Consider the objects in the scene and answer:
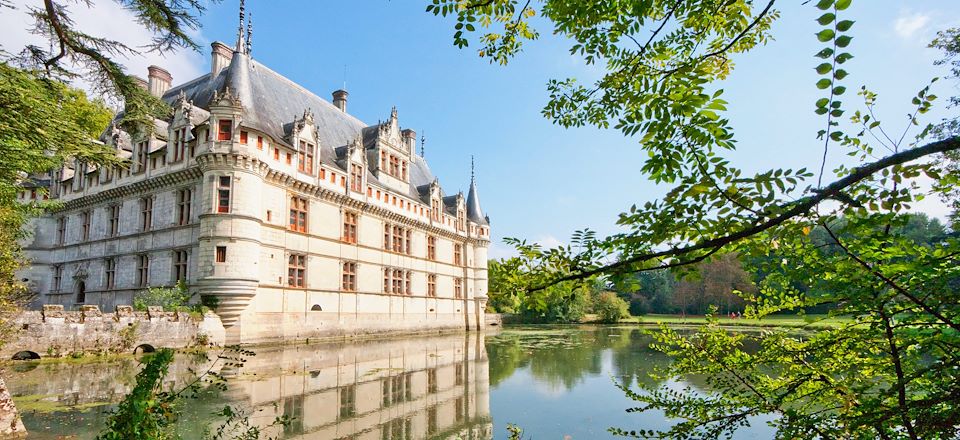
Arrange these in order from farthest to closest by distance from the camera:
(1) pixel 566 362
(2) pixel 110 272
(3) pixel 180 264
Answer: (2) pixel 110 272, (3) pixel 180 264, (1) pixel 566 362

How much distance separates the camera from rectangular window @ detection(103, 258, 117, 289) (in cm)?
2246

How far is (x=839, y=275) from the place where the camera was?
98.6 inches

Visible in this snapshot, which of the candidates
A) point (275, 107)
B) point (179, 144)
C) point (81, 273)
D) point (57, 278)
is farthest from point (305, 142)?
point (57, 278)

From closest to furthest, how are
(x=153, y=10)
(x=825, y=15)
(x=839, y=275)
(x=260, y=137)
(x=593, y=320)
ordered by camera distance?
(x=825, y=15) → (x=839, y=275) → (x=153, y=10) → (x=260, y=137) → (x=593, y=320)

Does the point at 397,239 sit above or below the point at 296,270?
above

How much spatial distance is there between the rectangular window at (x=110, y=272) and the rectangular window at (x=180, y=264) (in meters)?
4.19

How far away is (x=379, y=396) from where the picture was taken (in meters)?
9.83

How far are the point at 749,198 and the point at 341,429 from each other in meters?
6.76

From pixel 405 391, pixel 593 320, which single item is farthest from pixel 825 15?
pixel 593 320

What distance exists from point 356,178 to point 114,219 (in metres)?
10.7

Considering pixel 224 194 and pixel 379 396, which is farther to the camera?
pixel 224 194

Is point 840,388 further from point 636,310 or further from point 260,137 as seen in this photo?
point 636,310

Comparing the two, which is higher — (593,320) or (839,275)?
(839,275)

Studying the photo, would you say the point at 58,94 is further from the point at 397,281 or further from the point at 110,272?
the point at 397,281
